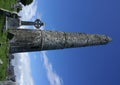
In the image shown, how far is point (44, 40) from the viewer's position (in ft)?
50.8

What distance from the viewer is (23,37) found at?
48.8ft

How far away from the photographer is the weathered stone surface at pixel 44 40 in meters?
14.9

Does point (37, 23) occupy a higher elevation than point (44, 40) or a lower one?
higher

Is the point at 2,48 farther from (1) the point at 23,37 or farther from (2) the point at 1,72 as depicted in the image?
(2) the point at 1,72

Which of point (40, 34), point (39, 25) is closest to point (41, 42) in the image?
point (40, 34)

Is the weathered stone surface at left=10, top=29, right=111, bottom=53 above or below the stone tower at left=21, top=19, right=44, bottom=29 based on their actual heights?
below

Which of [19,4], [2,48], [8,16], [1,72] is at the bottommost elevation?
[1,72]

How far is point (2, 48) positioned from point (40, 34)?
1864 mm

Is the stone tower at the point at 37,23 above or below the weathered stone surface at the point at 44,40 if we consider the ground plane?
above

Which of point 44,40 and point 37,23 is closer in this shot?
point 44,40

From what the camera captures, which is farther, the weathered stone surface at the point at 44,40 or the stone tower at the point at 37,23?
the stone tower at the point at 37,23

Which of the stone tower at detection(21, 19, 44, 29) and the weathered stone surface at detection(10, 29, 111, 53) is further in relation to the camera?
the stone tower at detection(21, 19, 44, 29)

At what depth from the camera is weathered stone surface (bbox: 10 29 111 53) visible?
14852 millimetres

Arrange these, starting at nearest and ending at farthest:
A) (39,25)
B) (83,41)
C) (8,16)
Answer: (8,16)
(83,41)
(39,25)
